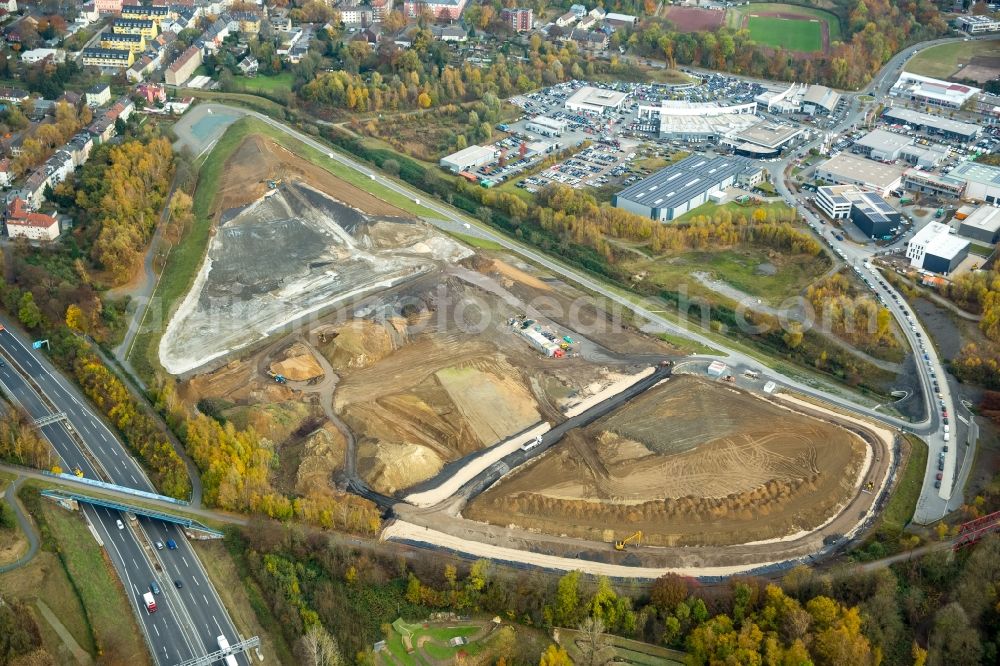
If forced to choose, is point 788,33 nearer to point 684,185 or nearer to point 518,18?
point 518,18

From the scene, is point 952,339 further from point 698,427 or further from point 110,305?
point 110,305

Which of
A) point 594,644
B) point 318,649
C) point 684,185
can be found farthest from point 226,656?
point 684,185

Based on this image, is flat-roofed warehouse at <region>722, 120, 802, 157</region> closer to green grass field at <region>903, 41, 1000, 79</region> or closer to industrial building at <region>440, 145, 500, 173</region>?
industrial building at <region>440, 145, 500, 173</region>

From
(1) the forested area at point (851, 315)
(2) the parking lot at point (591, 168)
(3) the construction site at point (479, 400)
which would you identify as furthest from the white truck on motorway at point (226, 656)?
(2) the parking lot at point (591, 168)

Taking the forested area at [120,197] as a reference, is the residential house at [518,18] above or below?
above

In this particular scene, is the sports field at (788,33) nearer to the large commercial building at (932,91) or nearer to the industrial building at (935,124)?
the large commercial building at (932,91)

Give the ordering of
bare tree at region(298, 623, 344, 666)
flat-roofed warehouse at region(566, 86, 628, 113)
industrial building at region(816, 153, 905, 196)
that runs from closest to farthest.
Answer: bare tree at region(298, 623, 344, 666), industrial building at region(816, 153, 905, 196), flat-roofed warehouse at region(566, 86, 628, 113)

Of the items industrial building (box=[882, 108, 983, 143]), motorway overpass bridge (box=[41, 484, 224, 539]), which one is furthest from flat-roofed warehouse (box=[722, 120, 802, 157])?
motorway overpass bridge (box=[41, 484, 224, 539])
